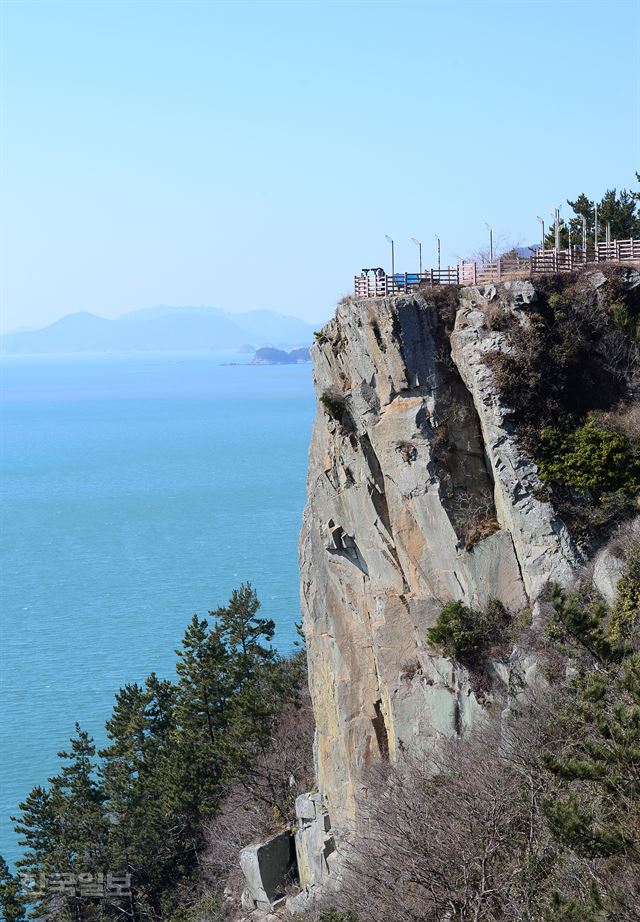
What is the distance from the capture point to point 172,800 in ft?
135

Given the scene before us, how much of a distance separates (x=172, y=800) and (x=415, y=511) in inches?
784

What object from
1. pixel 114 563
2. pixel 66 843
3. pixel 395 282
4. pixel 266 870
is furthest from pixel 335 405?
pixel 114 563

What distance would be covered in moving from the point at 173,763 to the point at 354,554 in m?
16.7

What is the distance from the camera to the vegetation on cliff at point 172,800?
132 ft

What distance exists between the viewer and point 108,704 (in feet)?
192

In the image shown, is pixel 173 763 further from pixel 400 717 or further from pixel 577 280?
pixel 577 280

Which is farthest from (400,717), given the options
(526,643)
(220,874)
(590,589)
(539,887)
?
(220,874)

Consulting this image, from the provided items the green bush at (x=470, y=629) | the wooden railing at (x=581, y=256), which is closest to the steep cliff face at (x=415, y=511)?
the green bush at (x=470, y=629)

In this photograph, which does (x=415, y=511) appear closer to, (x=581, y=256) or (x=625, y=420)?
(x=625, y=420)

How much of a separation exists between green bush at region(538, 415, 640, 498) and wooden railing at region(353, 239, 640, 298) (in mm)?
4979

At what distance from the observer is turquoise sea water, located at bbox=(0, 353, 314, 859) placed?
58969 mm

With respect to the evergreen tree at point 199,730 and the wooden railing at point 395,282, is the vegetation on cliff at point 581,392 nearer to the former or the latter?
the wooden railing at point 395,282

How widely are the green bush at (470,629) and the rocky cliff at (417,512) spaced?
31cm

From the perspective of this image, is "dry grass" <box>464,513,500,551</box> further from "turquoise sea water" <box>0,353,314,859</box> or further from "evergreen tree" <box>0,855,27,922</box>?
"turquoise sea water" <box>0,353,314,859</box>
